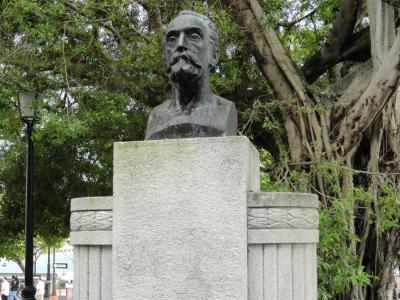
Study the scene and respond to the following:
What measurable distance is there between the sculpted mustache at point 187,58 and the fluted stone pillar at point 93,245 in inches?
43.2

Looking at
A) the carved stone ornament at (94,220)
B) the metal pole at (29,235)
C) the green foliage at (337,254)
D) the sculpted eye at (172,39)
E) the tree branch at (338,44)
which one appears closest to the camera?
the carved stone ornament at (94,220)

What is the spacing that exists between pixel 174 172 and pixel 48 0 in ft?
18.8

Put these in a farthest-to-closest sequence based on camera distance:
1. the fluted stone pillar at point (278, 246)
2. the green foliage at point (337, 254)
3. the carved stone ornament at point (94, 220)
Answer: the green foliage at point (337, 254)
the carved stone ornament at point (94, 220)
the fluted stone pillar at point (278, 246)

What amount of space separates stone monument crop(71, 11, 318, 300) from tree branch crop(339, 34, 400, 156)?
390cm

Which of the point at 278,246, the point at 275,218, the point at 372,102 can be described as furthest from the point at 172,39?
the point at 372,102

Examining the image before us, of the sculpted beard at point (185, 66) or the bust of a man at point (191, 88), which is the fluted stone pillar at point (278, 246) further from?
the sculpted beard at point (185, 66)

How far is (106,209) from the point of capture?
16.7 feet

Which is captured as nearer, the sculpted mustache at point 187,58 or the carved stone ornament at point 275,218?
the carved stone ornament at point 275,218

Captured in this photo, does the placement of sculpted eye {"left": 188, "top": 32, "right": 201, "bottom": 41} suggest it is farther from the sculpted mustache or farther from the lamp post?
the lamp post

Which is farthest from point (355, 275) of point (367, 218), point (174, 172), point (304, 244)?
point (174, 172)

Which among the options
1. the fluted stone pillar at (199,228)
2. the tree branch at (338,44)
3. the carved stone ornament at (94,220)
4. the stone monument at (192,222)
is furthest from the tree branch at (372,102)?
the carved stone ornament at (94,220)

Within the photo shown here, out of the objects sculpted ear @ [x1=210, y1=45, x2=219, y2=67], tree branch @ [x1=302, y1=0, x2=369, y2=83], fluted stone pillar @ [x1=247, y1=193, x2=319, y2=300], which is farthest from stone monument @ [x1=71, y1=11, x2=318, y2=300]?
tree branch @ [x1=302, y1=0, x2=369, y2=83]

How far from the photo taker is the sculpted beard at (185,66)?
510 cm

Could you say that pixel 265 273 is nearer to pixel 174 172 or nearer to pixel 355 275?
pixel 174 172
